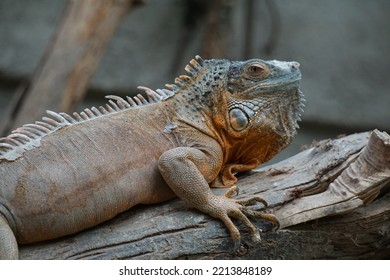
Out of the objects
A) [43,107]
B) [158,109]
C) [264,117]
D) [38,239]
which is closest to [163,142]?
[158,109]

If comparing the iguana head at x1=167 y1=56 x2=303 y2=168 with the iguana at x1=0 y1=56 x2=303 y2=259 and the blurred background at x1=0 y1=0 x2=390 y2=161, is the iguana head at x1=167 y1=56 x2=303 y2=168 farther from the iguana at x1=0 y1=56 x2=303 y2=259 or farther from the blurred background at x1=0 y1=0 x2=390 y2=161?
the blurred background at x1=0 y1=0 x2=390 y2=161

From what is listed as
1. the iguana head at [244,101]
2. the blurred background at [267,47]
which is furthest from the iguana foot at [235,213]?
the blurred background at [267,47]

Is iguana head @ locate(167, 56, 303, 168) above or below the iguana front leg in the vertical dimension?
above

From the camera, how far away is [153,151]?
14.3 feet

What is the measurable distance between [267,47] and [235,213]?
229 inches

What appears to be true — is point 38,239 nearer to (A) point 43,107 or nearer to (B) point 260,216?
→ (B) point 260,216

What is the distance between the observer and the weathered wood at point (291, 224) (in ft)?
13.5

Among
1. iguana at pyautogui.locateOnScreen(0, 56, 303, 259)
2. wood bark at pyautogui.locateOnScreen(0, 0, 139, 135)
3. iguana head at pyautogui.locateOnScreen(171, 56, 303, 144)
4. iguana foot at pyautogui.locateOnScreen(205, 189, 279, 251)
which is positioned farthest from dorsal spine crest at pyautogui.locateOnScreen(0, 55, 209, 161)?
wood bark at pyautogui.locateOnScreen(0, 0, 139, 135)

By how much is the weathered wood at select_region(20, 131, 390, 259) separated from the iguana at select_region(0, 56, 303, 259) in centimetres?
11

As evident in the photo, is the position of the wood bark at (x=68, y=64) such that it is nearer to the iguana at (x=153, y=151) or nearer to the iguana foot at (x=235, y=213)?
the iguana at (x=153, y=151)

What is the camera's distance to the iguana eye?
4469mm

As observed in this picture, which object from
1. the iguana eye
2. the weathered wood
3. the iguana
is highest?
the iguana eye

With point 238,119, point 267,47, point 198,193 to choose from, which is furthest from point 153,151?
point 267,47
